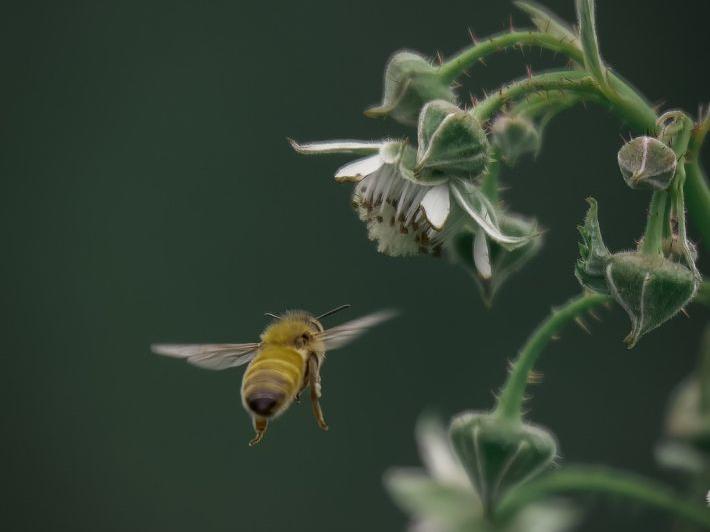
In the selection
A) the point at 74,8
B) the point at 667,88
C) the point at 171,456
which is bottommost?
the point at 171,456

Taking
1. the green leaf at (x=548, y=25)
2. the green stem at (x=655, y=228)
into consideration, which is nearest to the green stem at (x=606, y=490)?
the green stem at (x=655, y=228)

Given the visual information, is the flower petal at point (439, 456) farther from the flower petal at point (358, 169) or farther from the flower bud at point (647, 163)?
the flower bud at point (647, 163)

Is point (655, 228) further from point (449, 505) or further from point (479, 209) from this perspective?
point (449, 505)

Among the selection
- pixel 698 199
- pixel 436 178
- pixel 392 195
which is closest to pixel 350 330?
pixel 392 195

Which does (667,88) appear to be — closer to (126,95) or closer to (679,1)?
(679,1)

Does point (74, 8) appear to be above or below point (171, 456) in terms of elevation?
above

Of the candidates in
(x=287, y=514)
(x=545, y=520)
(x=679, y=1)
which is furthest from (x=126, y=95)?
(x=545, y=520)
